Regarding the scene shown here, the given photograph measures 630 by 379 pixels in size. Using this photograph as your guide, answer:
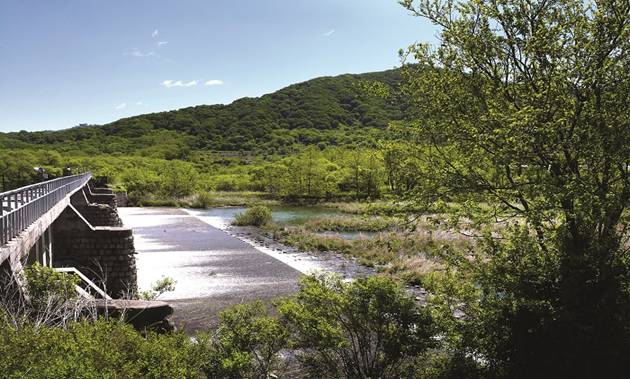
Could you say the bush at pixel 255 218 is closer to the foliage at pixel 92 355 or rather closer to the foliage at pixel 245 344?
the foliage at pixel 245 344

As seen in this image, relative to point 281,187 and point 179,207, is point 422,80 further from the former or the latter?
point 281,187

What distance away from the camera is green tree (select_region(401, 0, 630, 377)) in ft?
31.4

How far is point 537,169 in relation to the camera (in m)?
9.88

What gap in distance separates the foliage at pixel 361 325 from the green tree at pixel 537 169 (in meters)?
1.14

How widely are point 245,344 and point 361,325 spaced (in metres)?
2.48

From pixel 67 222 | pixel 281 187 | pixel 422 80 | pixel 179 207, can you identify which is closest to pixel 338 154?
pixel 281 187

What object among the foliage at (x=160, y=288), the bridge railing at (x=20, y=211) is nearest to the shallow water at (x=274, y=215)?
the bridge railing at (x=20, y=211)

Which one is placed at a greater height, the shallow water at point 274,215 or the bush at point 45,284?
the bush at point 45,284

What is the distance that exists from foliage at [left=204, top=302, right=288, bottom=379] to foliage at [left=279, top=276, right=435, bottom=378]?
0.57 meters

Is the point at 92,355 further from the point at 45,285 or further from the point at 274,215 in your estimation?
the point at 274,215

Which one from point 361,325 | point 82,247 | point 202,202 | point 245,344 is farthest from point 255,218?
point 245,344

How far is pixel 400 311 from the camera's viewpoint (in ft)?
34.7

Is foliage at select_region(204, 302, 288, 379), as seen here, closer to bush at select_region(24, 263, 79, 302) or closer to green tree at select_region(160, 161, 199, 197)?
bush at select_region(24, 263, 79, 302)

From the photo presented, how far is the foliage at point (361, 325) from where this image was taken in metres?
10.5
